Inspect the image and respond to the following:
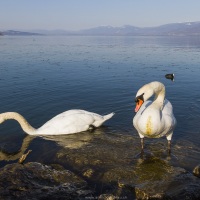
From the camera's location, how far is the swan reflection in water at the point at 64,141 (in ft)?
35.5

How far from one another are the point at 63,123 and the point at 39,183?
16.3 ft

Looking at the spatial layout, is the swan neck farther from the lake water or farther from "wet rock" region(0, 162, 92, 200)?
"wet rock" region(0, 162, 92, 200)

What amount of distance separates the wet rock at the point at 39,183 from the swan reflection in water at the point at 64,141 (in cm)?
234

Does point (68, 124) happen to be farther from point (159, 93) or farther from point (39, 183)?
point (39, 183)

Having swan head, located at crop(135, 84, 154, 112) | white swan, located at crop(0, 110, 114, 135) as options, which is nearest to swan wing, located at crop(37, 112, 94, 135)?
white swan, located at crop(0, 110, 114, 135)

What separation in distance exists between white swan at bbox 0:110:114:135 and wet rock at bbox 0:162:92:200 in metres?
3.81

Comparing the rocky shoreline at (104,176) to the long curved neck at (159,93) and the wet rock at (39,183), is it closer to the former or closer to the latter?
the wet rock at (39,183)

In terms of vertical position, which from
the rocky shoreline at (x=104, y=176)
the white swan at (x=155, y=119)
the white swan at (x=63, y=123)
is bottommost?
the rocky shoreline at (x=104, y=176)

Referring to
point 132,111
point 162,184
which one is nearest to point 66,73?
point 132,111

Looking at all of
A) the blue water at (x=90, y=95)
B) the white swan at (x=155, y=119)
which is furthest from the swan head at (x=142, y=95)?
the blue water at (x=90, y=95)

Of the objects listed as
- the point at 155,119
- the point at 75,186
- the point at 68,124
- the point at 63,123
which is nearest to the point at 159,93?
the point at 155,119

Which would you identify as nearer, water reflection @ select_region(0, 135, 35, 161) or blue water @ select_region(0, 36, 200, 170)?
water reflection @ select_region(0, 135, 35, 161)

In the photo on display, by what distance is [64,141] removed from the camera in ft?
39.2

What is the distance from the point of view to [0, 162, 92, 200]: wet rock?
7.18 meters
